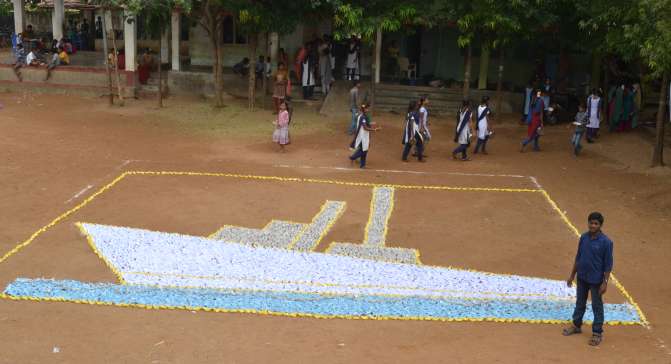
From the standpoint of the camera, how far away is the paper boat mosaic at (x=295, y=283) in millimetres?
8562

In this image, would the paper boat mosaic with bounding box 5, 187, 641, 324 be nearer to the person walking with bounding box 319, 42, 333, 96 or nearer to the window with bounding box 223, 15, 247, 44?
the person walking with bounding box 319, 42, 333, 96

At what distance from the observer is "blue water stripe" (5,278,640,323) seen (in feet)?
27.8

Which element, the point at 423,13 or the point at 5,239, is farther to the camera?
the point at 423,13

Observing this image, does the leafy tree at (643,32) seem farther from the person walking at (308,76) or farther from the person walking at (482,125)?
the person walking at (308,76)

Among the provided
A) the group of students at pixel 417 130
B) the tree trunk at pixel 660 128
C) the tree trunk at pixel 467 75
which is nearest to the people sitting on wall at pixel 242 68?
the tree trunk at pixel 467 75

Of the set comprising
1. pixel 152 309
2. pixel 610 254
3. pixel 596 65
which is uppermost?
pixel 596 65

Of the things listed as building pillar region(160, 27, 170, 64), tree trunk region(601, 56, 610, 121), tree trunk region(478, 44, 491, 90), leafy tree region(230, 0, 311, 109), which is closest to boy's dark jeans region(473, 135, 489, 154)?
tree trunk region(601, 56, 610, 121)

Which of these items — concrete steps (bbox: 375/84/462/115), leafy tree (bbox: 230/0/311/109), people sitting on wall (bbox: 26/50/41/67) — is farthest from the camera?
people sitting on wall (bbox: 26/50/41/67)

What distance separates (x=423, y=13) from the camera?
21828mm

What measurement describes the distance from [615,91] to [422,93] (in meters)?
6.60

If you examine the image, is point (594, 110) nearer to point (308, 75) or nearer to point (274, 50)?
point (308, 75)

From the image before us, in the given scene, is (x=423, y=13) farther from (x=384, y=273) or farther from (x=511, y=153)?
(x=384, y=273)

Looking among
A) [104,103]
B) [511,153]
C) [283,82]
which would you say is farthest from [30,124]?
[511,153]

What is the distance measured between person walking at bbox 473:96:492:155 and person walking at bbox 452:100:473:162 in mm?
338
